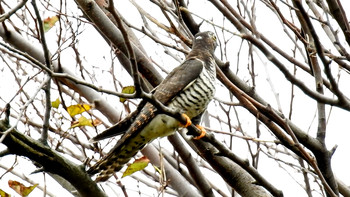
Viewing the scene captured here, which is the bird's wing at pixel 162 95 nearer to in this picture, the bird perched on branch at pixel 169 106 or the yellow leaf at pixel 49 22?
the bird perched on branch at pixel 169 106

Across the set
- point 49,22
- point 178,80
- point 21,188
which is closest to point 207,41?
point 178,80

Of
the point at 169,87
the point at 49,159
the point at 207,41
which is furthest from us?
the point at 207,41

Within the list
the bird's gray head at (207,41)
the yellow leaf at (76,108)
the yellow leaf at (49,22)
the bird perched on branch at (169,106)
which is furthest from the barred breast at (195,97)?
the yellow leaf at (49,22)

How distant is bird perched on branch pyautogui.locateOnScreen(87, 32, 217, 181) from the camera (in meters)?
3.55

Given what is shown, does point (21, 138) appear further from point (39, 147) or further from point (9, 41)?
point (9, 41)

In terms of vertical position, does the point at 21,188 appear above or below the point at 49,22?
below

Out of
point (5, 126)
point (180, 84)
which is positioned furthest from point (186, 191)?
point (5, 126)

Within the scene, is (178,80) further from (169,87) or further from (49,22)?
(49,22)

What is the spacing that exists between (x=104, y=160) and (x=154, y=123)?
1.76 feet

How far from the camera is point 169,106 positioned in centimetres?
390

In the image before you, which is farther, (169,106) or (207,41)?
(207,41)

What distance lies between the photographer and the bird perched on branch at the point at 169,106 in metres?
3.55

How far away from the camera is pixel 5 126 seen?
228cm

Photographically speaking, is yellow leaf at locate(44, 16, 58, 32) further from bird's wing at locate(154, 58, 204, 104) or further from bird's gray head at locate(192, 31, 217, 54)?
bird's gray head at locate(192, 31, 217, 54)
